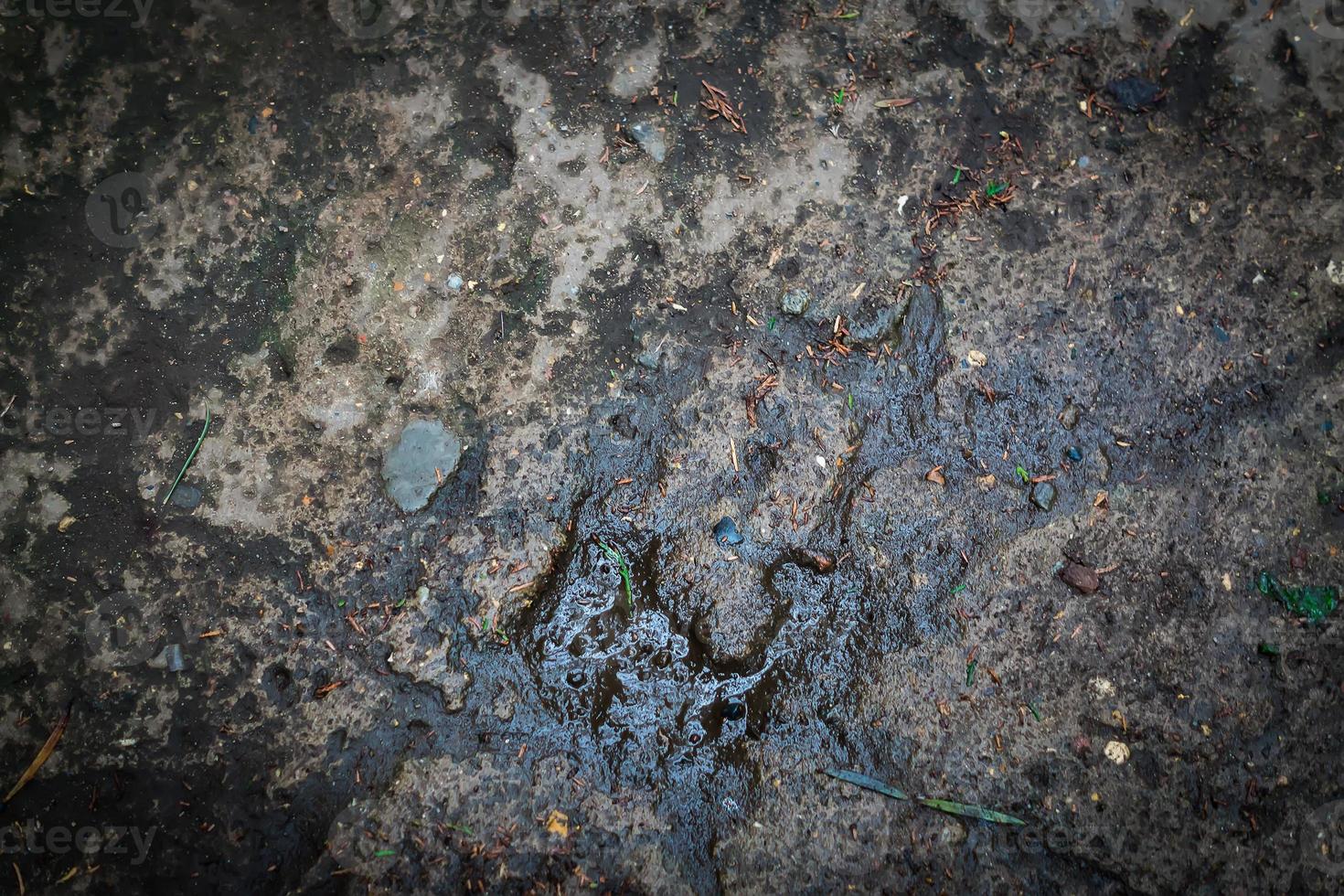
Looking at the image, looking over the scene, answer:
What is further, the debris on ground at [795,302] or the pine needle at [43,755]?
the debris on ground at [795,302]

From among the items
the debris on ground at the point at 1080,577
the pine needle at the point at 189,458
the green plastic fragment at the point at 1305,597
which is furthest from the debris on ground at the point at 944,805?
the pine needle at the point at 189,458

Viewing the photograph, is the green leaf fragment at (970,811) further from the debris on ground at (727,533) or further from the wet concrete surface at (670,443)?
the debris on ground at (727,533)

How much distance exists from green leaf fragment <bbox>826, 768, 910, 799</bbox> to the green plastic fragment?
53.0 inches

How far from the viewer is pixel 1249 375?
8.41 feet

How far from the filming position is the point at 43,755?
7.50 ft

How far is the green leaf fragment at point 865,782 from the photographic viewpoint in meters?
2.34

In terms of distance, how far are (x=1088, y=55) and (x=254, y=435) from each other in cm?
306

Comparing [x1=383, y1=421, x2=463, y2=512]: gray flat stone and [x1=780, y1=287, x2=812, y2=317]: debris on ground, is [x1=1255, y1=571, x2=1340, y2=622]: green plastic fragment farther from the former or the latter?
[x1=383, y1=421, x2=463, y2=512]: gray flat stone

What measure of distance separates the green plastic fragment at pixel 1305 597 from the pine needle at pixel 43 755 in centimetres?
369

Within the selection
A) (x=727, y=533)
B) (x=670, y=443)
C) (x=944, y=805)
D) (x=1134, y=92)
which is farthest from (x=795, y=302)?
(x=944, y=805)

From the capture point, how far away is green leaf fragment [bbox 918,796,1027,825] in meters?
2.33

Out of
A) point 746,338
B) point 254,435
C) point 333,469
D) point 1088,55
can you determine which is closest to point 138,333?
point 254,435

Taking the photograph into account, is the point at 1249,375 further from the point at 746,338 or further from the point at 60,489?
the point at 60,489

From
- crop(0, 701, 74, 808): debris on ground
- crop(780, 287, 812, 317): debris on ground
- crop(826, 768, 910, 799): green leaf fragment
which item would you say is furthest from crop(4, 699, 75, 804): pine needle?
crop(780, 287, 812, 317): debris on ground
